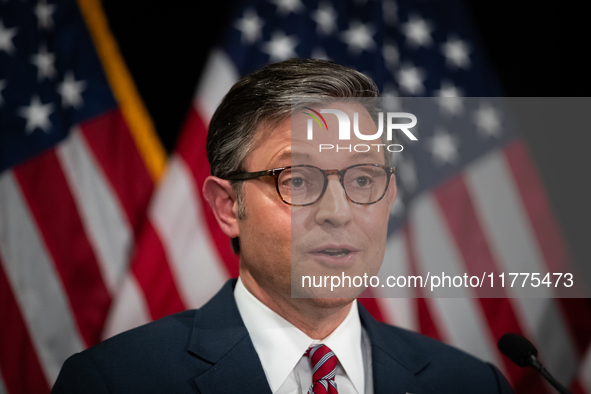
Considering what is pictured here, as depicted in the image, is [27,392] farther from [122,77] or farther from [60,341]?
[122,77]

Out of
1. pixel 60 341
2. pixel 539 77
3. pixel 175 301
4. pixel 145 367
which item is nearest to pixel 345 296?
pixel 145 367

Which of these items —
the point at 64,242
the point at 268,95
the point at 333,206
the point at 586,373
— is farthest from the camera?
the point at 64,242

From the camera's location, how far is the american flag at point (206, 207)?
2.26 metres

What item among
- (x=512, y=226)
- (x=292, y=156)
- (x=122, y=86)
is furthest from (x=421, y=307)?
(x=122, y=86)

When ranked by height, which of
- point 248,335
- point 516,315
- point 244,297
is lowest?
point 516,315

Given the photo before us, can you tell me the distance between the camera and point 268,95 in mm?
1423

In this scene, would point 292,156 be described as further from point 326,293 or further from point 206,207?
point 206,207

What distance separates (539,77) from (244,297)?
85.9 inches

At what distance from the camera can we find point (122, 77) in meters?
2.56

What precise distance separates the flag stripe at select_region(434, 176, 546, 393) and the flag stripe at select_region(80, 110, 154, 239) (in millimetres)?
1510

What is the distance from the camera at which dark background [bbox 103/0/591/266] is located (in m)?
2.65

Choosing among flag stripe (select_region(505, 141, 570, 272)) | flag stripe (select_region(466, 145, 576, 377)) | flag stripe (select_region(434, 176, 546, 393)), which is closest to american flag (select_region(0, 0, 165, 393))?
flag stripe (select_region(434, 176, 546, 393))

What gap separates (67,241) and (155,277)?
47 cm

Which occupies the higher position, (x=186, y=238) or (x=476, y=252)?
(x=186, y=238)
